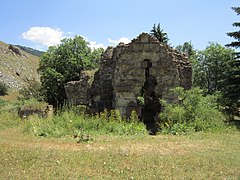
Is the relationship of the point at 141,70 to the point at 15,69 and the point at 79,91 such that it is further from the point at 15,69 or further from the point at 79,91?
the point at 15,69

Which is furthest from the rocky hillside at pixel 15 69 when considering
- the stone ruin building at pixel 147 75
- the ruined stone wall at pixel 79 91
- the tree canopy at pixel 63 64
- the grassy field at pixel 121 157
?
the grassy field at pixel 121 157

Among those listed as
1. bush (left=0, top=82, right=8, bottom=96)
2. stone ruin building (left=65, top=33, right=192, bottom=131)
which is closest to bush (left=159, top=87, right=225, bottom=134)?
stone ruin building (left=65, top=33, right=192, bottom=131)

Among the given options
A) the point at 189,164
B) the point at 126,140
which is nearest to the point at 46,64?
the point at 126,140

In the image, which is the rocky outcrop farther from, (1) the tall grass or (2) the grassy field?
(2) the grassy field

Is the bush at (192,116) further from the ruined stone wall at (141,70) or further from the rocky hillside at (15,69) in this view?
the rocky hillside at (15,69)

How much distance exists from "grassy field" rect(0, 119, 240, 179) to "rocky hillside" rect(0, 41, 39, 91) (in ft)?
146

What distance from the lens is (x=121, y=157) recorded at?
746 cm

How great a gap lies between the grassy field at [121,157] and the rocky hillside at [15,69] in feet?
146

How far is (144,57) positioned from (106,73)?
344 cm

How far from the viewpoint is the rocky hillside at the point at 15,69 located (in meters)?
52.9

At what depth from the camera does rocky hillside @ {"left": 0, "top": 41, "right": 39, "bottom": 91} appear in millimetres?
52925

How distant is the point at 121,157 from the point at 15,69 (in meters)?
56.7

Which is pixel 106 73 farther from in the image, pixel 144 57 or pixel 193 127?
pixel 193 127

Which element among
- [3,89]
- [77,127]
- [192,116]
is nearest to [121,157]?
[77,127]
